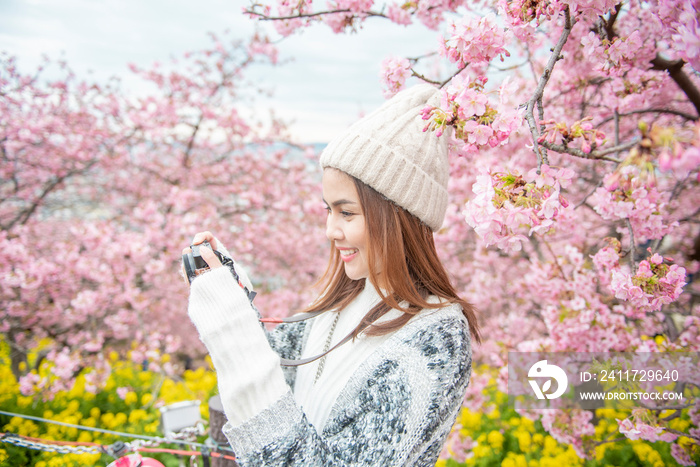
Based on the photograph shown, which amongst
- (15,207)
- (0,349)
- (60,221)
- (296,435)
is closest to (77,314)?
(0,349)

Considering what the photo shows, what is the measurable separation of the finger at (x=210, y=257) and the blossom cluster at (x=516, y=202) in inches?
31.2

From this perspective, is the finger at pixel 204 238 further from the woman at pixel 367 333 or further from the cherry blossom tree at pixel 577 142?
the cherry blossom tree at pixel 577 142

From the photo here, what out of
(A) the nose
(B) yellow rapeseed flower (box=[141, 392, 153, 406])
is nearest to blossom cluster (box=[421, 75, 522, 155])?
(A) the nose

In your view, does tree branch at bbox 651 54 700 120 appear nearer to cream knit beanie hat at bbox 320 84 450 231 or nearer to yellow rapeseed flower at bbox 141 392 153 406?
cream knit beanie hat at bbox 320 84 450 231

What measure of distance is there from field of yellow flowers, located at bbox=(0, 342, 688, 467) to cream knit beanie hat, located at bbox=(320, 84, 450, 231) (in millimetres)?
2166

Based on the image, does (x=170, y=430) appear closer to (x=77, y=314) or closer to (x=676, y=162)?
(x=77, y=314)

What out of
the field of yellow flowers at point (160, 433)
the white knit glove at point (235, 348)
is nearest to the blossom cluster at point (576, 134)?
the white knit glove at point (235, 348)

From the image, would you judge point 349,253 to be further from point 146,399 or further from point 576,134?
point 146,399

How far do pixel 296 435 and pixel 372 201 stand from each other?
737mm

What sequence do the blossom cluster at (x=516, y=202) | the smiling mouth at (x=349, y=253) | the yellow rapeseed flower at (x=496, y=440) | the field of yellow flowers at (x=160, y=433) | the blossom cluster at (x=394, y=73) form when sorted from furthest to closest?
the yellow rapeseed flower at (x=496, y=440), the field of yellow flowers at (x=160, y=433), the blossom cluster at (x=394, y=73), the smiling mouth at (x=349, y=253), the blossom cluster at (x=516, y=202)

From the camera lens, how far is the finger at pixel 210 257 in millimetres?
1233

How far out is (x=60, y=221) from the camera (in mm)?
6199

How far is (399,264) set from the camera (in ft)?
4.17

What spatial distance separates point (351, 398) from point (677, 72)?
223 cm
